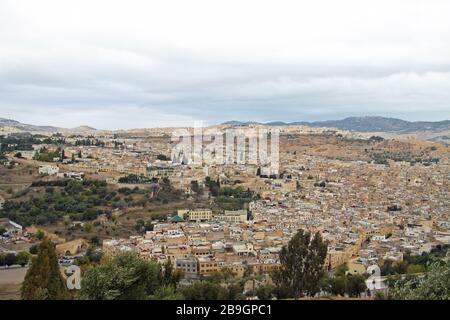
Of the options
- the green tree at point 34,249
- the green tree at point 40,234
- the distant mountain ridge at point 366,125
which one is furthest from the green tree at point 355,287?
the distant mountain ridge at point 366,125

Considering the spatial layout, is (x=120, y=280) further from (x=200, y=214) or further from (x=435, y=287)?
(x=200, y=214)

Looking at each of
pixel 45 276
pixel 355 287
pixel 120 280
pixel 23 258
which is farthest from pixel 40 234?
pixel 120 280

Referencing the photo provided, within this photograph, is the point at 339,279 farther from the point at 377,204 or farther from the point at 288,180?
the point at 288,180

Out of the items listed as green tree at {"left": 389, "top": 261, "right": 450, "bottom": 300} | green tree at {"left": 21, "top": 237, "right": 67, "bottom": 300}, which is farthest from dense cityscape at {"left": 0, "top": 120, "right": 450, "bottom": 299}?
green tree at {"left": 389, "top": 261, "right": 450, "bottom": 300}

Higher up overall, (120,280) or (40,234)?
(120,280)

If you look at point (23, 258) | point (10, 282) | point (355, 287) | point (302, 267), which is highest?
point (302, 267)
